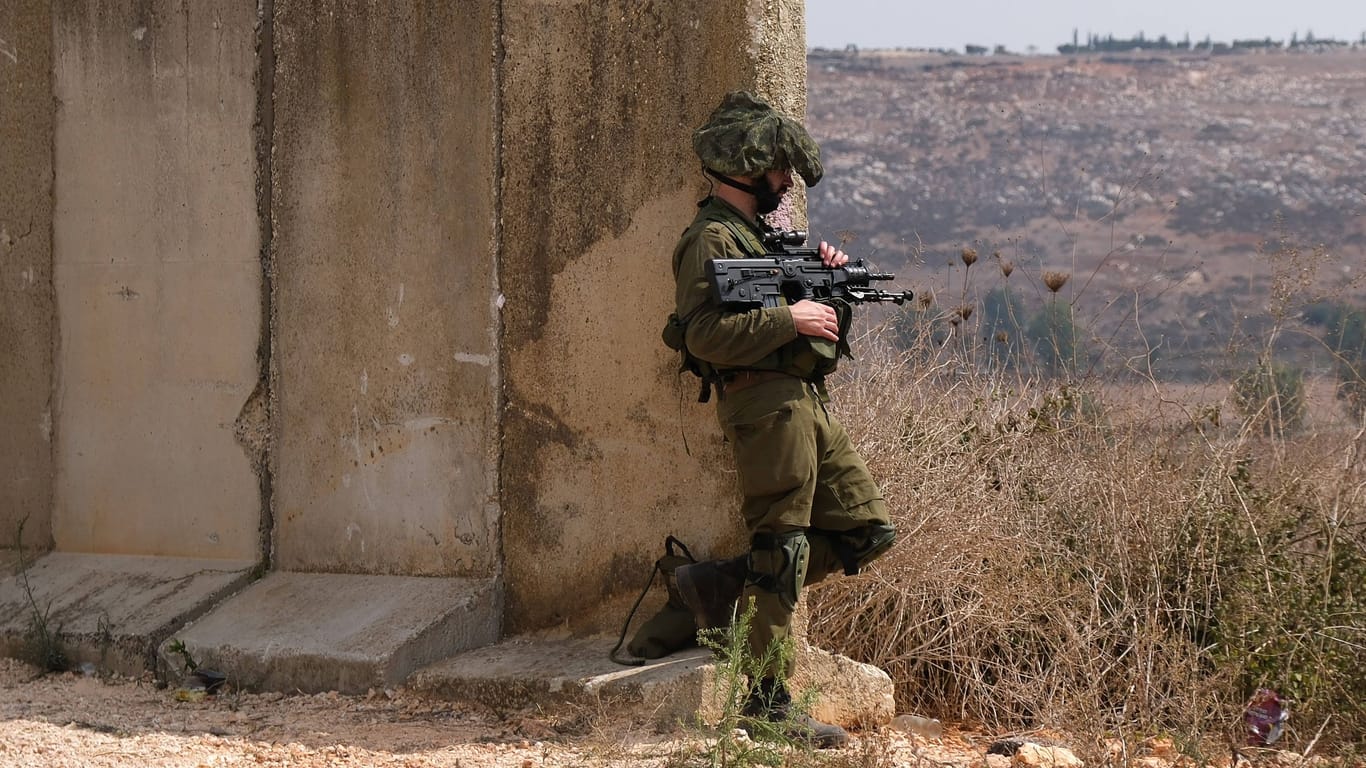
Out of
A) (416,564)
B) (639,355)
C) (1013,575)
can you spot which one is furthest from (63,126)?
(1013,575)

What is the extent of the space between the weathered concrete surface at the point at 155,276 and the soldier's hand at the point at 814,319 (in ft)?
6.62

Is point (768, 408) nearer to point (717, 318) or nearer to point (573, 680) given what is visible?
point (717, 318)

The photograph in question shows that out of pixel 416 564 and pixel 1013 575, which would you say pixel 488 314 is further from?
pixel 1013 575

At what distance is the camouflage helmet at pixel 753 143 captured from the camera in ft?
12.2

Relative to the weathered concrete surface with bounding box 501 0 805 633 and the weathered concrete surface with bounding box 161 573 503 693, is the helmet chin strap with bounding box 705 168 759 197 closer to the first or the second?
the weathered concrete surface with bounding box 501 0 805 633

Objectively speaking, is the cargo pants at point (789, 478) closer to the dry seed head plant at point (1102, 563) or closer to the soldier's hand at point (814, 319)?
the soldier's hand at point (814, 319)

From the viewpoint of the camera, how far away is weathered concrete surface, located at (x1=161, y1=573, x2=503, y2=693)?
416 cm

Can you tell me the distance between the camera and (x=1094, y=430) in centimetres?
549

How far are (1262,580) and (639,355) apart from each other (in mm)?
2209

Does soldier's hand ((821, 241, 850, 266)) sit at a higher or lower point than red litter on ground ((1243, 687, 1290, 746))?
higher

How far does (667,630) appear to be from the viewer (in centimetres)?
397

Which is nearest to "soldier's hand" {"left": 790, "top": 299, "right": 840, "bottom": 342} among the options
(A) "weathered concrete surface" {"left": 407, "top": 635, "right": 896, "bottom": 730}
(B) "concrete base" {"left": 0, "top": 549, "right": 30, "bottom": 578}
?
(A) "weathered concrete surface" {"left": 407, "top": 635, "right": 896, "bottom": 730}

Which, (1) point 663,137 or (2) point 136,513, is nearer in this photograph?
(1) point 663,137

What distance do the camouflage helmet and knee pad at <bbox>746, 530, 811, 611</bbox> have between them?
95 centimetres
